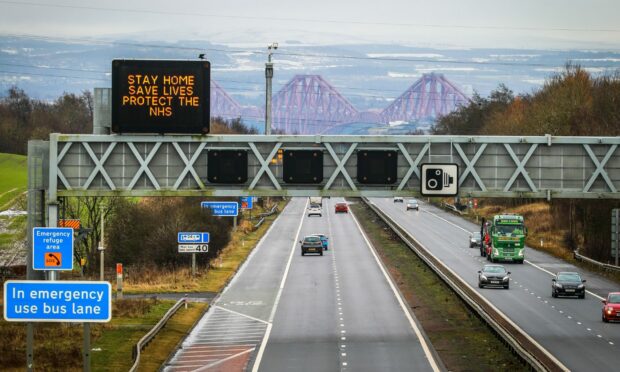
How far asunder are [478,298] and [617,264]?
76.9 ft

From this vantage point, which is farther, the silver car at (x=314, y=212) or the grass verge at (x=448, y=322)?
the silver car at (x=314, y=212)

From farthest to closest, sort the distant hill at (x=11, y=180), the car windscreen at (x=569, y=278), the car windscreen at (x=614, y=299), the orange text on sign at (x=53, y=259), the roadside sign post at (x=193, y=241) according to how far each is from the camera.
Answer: the distant hill at (x=11, y=180)
the roadside sign post at (x=193, y=241)
the car windscreen at (x=569, y=278)
the car windscreen at (x=614, y=299)
the orange text on sign at (x=53, y=259)

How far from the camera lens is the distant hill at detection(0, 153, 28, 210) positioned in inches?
6463

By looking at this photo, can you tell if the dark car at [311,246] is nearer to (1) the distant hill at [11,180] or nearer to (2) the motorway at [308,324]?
(2) the motorway at [308,324]

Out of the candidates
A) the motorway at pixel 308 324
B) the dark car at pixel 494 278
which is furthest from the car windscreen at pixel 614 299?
the dark car at pixel 494 278

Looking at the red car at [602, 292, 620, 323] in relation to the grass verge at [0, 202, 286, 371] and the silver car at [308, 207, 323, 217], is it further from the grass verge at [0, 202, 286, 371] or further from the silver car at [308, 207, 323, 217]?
the silver car at [308, 207, 323, 217]

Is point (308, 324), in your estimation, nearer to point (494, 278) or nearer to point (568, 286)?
point (568, 286)

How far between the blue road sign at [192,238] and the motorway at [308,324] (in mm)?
3360

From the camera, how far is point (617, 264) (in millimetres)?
89250

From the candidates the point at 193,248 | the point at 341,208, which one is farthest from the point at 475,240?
the point at 341,208

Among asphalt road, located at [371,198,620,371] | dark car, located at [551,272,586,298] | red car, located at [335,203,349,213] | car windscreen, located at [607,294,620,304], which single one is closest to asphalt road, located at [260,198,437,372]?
asphalt road, located at [371,198,620,371]

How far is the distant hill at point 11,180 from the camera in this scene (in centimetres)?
16415

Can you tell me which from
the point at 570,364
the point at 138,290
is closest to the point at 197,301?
the point at 138,290

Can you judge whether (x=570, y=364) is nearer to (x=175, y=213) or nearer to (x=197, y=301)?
(x=197, y=301)
